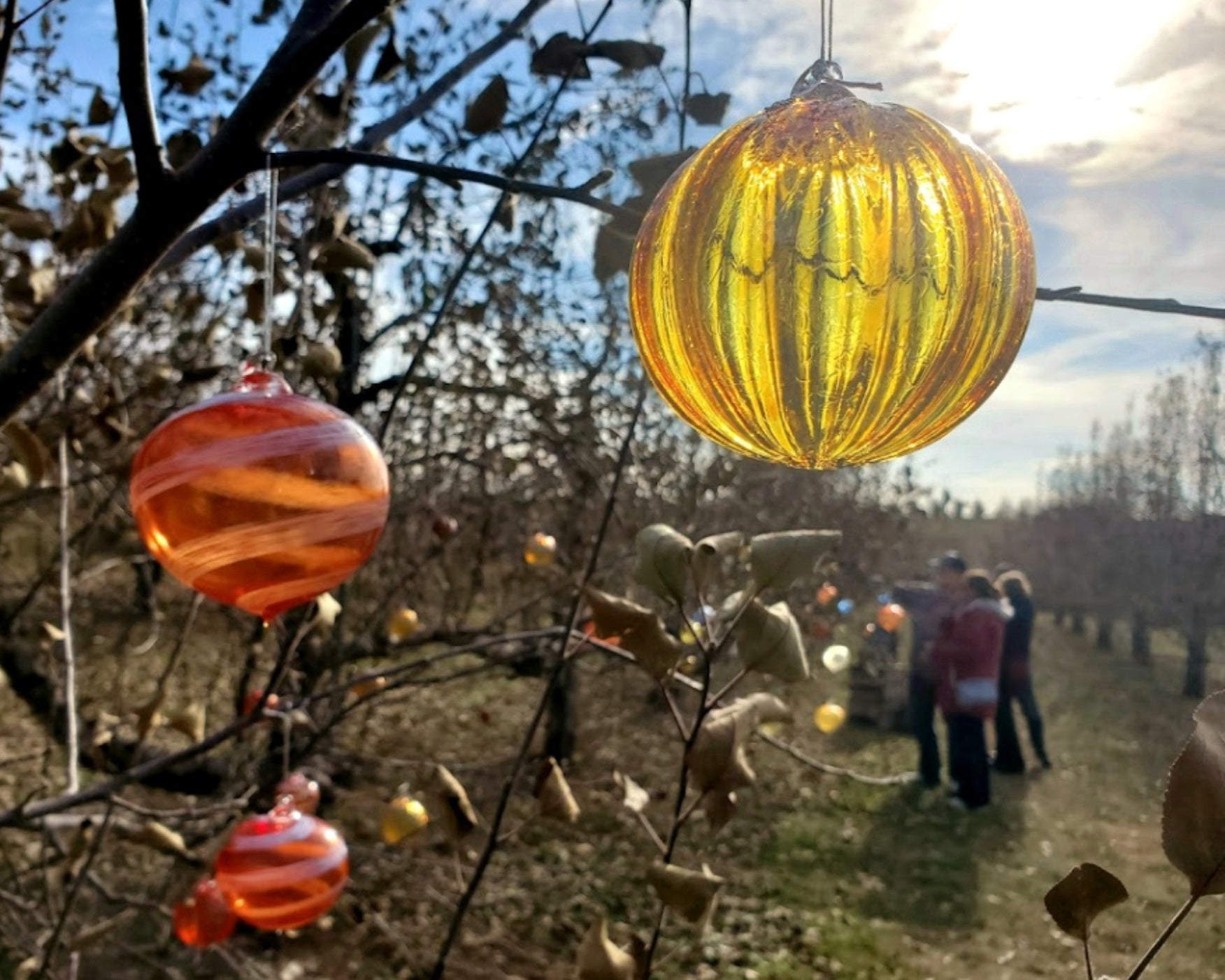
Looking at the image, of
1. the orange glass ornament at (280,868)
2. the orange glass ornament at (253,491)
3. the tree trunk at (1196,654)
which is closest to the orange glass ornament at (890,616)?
the tree trunk at (1196,654)

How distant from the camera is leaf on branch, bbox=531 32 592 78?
1.40 meters

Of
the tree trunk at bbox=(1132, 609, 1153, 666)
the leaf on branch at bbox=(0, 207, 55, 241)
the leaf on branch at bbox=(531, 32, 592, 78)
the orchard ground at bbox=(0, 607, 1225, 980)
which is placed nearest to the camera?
the leaf on branch at bbox=(531, 32, 592, 78)

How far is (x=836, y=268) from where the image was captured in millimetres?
818

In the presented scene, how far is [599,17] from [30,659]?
13.2ft

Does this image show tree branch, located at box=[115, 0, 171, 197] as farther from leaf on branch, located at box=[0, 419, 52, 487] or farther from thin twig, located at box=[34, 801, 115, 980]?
thin twig, located at box=[34, 801, 115, 980]

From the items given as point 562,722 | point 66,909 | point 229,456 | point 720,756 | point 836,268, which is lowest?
point 562,722

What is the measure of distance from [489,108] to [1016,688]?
602cm

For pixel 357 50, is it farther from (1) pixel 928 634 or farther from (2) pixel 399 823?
(1) pixel 928 634

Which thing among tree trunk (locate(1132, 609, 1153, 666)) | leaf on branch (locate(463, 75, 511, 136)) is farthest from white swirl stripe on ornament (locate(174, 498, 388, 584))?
tree trunk (locate(1132, 609, 1153, 666))

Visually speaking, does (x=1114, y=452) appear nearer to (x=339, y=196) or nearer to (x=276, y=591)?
(x=339, y=196)

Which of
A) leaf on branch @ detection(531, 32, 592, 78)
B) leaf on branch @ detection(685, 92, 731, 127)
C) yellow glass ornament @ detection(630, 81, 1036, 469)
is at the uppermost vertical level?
leaf on branch @ detection(531, 32, 592, 78)

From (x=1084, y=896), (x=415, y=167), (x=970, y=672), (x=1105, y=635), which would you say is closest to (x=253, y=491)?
(x=415, y=167)

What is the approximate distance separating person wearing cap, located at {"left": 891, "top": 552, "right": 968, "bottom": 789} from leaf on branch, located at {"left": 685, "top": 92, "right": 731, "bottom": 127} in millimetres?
5119

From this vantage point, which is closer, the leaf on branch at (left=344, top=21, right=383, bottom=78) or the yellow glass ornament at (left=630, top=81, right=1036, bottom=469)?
the yellow glass ornament at (left=630, top=81, right=1036, bottom=469)
